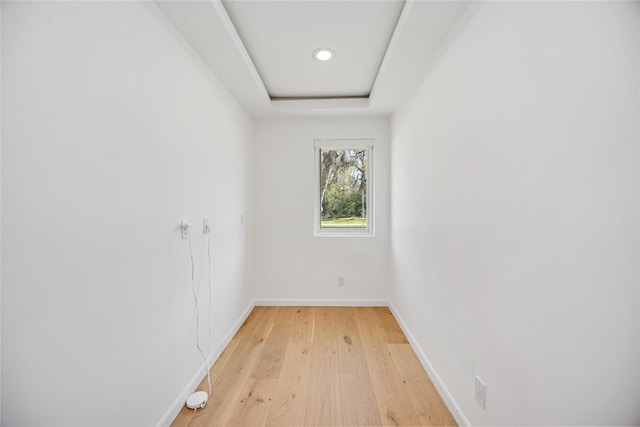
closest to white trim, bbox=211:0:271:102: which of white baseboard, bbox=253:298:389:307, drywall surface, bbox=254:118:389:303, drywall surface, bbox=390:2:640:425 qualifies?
drywall surface, bbox=254:118:389:303

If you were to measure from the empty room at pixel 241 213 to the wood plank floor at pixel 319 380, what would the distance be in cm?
2

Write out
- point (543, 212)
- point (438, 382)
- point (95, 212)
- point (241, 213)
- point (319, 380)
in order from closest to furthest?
point (543, 212) → point (95, 212) → point (438, 382) → point (319, 380) → point (241, 213)

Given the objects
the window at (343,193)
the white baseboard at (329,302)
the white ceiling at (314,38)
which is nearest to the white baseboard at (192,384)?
the white baseboard at (329,302)

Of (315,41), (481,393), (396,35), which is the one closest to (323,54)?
(315,41)

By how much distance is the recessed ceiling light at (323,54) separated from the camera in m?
1.92

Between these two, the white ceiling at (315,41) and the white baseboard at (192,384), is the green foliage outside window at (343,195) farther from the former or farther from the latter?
the white baseboard at (192,384)

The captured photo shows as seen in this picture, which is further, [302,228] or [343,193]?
[343,193]

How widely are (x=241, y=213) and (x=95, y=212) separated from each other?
174 centimetres

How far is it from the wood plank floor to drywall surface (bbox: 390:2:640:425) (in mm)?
326

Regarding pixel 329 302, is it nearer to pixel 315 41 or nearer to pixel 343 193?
pixel 343 193

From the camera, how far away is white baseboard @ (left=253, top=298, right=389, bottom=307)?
313 centimetres

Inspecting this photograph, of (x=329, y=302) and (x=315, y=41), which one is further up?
(x=315, y=41)

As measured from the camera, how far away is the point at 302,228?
3145 mm

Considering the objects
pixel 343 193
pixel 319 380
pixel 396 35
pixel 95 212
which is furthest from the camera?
pixel 343 193
